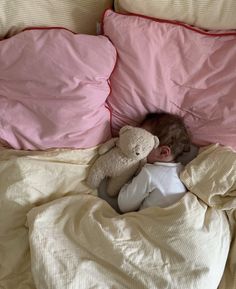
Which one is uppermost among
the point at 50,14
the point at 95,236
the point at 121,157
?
the point at 50,14

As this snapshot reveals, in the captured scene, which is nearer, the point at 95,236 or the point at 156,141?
the point at 95,236

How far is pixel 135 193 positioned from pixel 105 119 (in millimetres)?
259

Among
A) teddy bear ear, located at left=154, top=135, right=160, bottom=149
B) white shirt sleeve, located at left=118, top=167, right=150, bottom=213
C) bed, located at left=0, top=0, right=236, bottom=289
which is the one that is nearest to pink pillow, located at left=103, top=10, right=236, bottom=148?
bed, located at left=0, top=0, right=236, bottom=289

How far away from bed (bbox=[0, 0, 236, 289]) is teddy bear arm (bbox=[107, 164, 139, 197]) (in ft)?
0.14

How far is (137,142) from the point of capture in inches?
50.9

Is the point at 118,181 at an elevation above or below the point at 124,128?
below

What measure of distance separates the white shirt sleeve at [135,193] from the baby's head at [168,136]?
76mm

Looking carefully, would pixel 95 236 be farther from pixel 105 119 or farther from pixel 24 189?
pixel 105 119

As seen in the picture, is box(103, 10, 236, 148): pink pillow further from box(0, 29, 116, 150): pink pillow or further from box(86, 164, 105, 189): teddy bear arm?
box(86, 164, 105, 189): teddy bear arm

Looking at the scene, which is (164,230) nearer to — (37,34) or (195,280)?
(195,280)

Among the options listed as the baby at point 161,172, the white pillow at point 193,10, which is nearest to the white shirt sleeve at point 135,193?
the baby at point 161,172

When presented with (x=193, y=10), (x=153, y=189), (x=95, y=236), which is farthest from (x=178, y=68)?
(x=95, y=236)

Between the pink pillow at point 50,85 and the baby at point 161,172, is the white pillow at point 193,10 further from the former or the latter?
the baby at point 161,172

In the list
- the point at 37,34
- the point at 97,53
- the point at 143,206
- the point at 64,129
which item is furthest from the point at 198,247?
the point at 37,34
